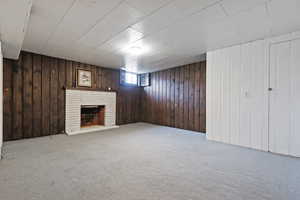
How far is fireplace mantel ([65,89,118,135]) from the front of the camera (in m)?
4.35

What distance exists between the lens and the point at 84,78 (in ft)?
15.5

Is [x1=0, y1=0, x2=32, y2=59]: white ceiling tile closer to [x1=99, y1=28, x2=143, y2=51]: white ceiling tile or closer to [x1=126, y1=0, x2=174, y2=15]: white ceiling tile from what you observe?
[x1=126, y1=0, x2=174, y2=15]: white ceiling tile

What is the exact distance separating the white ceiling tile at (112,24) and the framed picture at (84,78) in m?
1.75

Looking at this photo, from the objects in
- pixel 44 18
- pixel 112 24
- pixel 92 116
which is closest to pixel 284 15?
pixel 112 24

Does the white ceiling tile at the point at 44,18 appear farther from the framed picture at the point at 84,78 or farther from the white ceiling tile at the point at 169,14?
the framed picture at the point at 84,78

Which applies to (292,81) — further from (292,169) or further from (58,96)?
(58,96)

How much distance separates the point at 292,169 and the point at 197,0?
257 cm

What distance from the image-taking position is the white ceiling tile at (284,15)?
5.97 feet

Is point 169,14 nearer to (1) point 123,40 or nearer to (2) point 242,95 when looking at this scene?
(1) point 123,40

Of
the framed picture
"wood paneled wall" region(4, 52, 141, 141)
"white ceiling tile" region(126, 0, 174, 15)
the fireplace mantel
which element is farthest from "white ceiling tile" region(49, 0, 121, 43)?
the fireplace mantel

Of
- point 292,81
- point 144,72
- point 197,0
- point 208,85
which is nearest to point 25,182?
point 197,0

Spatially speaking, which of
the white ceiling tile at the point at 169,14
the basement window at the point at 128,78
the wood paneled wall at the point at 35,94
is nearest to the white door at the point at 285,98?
the white ceiling tile at the point at 169,14

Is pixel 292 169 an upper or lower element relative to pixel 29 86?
lower

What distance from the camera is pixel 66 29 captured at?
2502 millimetres
